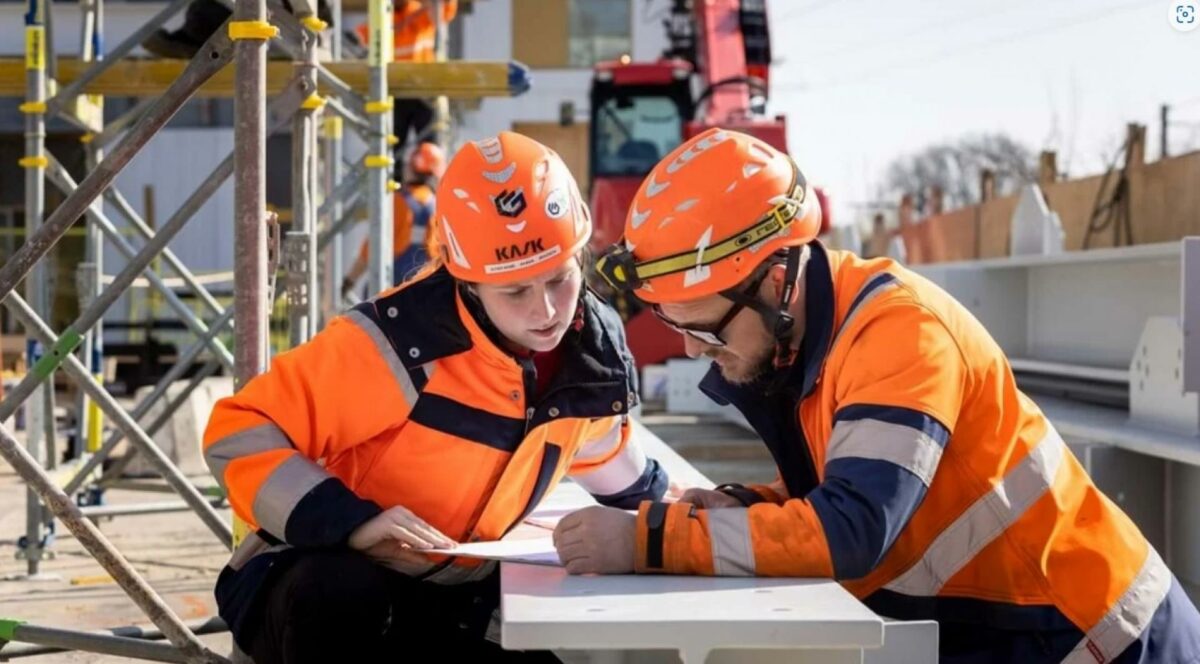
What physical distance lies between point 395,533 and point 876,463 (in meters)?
1.01

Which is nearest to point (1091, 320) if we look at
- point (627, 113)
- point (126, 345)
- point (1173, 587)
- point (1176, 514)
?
point (1176, 514)

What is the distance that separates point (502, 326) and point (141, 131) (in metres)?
1.27

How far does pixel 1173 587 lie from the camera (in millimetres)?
2943

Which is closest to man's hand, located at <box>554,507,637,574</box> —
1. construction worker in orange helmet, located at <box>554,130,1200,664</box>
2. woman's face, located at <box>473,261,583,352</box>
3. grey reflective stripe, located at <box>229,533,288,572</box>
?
construction worker in orange helmet, located at <box>554,130,1200,664</box>

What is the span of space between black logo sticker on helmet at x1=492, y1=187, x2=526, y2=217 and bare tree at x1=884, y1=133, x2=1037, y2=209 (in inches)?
1707

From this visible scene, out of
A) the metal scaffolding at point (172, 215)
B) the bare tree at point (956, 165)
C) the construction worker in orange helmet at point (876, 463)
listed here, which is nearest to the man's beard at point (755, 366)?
the construction worker in orange helmet at point (876, 463)

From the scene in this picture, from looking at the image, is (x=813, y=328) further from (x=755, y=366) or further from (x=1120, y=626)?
(x=1120, y=626)

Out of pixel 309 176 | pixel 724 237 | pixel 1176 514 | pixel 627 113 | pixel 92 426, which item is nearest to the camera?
pixel 724 237

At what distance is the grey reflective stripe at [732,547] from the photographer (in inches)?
104

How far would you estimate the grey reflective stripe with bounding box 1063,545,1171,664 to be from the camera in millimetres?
2779

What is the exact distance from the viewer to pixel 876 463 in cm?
257

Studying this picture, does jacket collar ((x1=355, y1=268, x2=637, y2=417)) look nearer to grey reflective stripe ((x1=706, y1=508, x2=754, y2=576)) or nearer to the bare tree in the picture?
grey reflective stripe ((x1=706, y1=508, x2=754, y2=576))

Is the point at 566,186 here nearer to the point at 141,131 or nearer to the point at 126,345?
the point at 141,131

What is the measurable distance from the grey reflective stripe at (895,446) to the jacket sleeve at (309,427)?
3.38 ft
